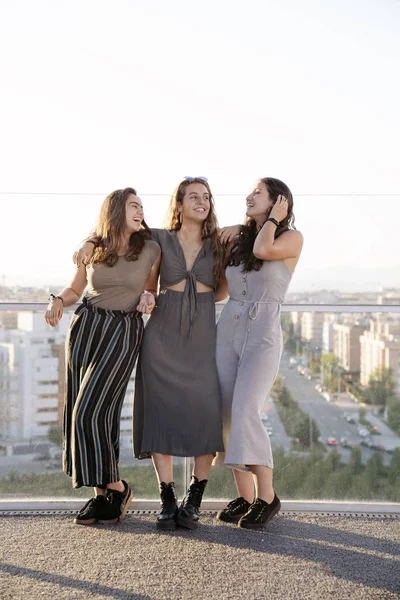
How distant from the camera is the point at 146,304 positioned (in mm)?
3381

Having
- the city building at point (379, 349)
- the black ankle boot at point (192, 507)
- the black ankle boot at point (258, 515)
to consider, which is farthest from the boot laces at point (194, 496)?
the city building at point (379, 349)

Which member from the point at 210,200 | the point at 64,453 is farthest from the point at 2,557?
the point at 210,200

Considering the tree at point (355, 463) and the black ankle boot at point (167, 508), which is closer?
the black ankle boot at point (167, 508)

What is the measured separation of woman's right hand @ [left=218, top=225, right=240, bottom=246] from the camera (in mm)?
3656

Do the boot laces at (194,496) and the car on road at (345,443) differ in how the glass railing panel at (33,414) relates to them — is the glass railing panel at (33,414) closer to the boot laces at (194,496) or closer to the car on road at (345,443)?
the boot laces at (194,496)

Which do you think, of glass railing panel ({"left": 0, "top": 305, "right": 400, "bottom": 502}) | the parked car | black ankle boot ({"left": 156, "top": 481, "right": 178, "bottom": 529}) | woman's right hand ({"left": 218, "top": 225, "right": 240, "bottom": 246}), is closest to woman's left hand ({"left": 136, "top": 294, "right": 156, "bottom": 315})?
woman's right hand ({"left": 218, "top": 225, "right": 240, "bottom": 246})

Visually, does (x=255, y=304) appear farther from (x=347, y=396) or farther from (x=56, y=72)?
(x=56, y=72)

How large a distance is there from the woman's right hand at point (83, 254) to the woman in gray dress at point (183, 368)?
0.31 meters

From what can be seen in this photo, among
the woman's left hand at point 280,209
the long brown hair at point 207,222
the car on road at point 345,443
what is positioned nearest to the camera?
the woman's left hand at point 280,209

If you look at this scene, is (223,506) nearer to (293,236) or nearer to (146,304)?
(146,304)

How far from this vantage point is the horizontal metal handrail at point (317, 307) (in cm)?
386

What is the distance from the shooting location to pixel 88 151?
17.0 meters

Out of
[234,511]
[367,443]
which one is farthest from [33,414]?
[367,443]

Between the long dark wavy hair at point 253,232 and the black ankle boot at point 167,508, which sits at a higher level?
the long dark wavy hair at point 253,232
